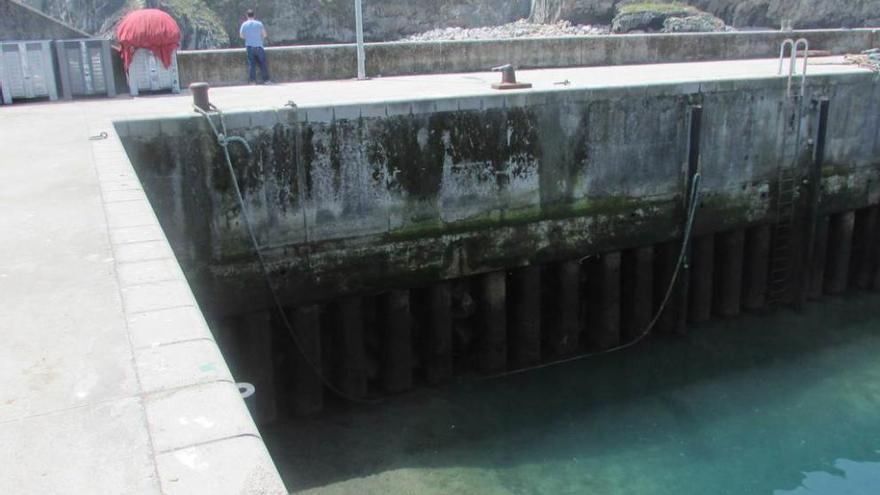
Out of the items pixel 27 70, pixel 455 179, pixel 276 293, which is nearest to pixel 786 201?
pixel 455 179

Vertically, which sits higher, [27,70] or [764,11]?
[764,11]

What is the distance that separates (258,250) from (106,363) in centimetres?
560

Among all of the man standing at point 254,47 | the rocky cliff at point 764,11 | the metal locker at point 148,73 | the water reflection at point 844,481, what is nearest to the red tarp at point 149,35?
the metal locker at point 148,73

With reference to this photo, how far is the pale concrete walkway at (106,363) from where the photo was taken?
2584 mm

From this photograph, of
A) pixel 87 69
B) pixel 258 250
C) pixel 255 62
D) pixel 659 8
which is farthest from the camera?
pixel 659 8

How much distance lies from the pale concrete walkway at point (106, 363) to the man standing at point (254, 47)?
8.30 metres

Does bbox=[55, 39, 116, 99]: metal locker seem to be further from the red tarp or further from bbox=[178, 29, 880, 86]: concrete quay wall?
bbox=[178, 29, 880, 86]: concrete quay wall

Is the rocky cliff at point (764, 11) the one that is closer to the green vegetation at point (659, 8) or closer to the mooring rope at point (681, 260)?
the green vegetation at point (659, 8)

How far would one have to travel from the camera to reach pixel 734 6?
64.3 meters

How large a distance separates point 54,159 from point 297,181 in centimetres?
249

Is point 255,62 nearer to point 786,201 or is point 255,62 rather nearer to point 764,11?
point 786,201

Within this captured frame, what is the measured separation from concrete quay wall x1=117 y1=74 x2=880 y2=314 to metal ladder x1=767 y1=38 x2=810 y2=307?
46mm

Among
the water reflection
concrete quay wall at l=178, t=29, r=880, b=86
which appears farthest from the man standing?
the water reflection

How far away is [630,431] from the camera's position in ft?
30.1
